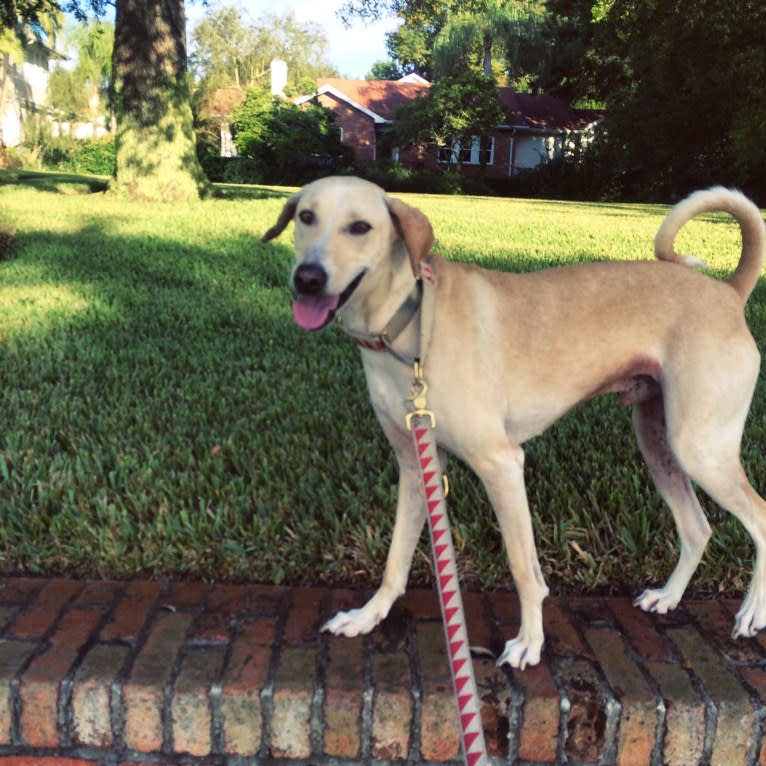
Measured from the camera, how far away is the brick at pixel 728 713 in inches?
77.0

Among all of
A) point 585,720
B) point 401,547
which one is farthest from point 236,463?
point 585,720

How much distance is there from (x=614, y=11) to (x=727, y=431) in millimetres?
19139

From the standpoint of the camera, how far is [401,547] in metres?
2.30

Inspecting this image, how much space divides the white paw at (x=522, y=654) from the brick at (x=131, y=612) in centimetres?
102

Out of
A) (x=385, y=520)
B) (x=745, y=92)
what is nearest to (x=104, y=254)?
(x=385, y=520)

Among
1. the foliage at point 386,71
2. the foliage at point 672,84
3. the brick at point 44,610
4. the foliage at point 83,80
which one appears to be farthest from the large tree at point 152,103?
the foliage at point 386,71

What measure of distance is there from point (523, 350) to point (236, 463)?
1.41 m

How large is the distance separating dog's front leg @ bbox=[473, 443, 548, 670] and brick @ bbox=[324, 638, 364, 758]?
393mm

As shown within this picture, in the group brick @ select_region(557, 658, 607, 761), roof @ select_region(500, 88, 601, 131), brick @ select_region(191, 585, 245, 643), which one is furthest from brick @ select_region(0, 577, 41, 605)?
roof @ select_region(500, 88, 601, 131)

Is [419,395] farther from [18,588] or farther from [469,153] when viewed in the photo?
[469,153]

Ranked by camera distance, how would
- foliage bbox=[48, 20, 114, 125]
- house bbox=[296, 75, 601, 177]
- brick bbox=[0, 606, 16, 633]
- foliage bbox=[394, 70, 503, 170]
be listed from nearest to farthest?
brick bbox=[0, 606, 16, 633] → foliage bbox=[394, 70, 503, 170] → house bbox=[296, 75, 601, 177] → foliage bbox=[48, 20, 114, 125]

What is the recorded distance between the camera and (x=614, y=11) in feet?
60.5

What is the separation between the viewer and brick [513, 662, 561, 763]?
6.46ft

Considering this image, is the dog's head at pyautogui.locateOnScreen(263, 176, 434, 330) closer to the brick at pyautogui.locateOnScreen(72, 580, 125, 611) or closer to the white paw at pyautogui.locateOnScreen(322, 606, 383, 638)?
the white paw at pyautogui.locateOnScreen(322, 606, 383, 638)
